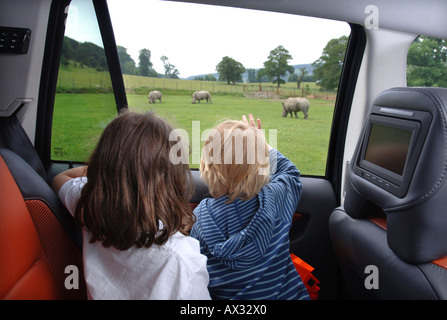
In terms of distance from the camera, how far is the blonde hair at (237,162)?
4.52ft

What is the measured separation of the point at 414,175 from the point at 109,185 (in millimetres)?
1001

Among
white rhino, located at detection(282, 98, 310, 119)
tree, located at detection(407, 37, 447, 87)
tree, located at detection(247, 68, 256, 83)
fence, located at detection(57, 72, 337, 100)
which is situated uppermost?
tree, located at detection(407, 37, 447, 87)

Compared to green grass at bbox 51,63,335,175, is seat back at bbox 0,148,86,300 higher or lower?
lower

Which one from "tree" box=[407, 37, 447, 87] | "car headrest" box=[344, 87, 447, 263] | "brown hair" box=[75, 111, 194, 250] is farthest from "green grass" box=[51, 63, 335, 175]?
"brown hair" box=[75, 111, 194, 250]

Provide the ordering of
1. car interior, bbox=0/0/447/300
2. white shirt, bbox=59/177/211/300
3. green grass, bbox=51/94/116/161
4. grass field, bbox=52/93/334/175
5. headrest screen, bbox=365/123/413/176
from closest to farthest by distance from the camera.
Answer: white shirt, bbox=59/177/211/300 → car interior, bbox=0/0/447/300 → headrest screen, bbox=365/123/413/176 → grass field, bbox=52/93/334/175 → green grass, bbox=51/94/116/161

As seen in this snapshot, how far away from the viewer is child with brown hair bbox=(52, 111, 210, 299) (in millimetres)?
976

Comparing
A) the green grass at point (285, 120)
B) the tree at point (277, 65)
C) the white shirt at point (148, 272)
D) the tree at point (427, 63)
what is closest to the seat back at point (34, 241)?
the white shirt at point (148, 272)

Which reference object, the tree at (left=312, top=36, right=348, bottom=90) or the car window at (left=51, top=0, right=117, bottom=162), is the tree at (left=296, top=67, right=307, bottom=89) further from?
the car window at (left=51, top=0, right=117, bottom=162)

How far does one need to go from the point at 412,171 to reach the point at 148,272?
0.94 m

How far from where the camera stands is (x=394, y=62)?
1866 millimetres

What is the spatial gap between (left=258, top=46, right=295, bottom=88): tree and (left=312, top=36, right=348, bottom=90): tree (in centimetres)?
18

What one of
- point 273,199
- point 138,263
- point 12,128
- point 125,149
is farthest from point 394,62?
point 12,128

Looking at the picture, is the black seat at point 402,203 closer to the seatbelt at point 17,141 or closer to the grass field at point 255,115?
the grass field at point 255,115

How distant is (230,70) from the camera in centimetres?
212
